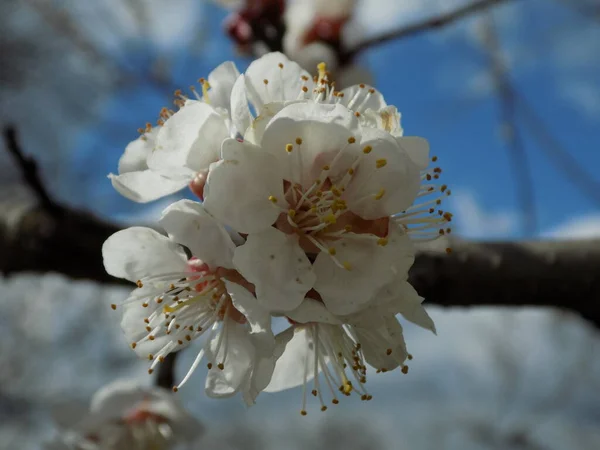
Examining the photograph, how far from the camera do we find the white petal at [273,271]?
526mm

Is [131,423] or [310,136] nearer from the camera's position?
[310,136]

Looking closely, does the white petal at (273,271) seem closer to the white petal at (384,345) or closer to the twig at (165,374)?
the white petal at (384,345)

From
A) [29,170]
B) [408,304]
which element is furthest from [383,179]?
[29,170]

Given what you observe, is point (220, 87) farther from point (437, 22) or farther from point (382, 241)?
point (437, 22)

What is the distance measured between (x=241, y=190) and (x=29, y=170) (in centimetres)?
56

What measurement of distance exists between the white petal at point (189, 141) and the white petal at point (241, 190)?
0.06m

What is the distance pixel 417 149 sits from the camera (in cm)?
59

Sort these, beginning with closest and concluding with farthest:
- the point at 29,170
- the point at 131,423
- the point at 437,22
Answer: the point at 29,170, the point at 131,423, the point at 437,22

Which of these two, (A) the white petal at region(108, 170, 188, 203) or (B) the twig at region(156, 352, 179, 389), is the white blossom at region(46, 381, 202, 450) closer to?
(B) the twig at region(156, 352, 179, 389)

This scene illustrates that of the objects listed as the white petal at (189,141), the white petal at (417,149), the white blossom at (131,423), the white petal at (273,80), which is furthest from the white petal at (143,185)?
the white blossom at (131,423)

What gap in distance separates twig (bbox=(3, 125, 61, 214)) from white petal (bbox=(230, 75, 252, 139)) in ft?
1.41

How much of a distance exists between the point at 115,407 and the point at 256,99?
29.2 inches

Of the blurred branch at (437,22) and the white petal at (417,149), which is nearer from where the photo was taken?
the white petal at (417,149)

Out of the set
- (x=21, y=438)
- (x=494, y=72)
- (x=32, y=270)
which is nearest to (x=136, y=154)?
(x=32, y=270)
